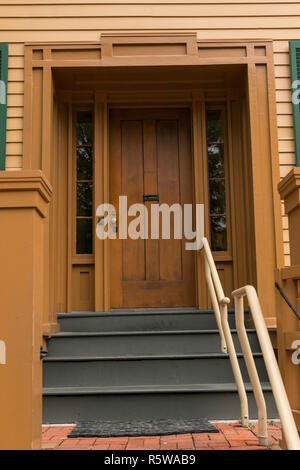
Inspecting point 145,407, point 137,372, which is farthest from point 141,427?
point 137,372

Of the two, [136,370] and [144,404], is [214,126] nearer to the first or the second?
[136,370]

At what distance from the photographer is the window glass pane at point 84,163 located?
560 centimetres

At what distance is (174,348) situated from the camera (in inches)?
177

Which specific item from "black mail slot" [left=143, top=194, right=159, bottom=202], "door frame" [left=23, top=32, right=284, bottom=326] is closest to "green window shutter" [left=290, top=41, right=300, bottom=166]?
"door frame" [left=23, top=32, right=284, bottom=326]

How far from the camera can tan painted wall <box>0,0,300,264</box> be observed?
17.2 feet

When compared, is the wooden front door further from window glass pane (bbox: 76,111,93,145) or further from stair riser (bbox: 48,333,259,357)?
stair riser (bbox: 48,333,259,357)

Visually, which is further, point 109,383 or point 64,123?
point 64,123

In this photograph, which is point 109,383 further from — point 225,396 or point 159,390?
point 225,396

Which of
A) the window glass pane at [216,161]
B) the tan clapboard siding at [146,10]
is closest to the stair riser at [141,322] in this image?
the window glass pane at [216,161]

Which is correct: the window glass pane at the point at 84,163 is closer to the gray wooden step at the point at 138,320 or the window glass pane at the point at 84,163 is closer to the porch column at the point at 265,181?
the gray wooden step at the point at 138,320

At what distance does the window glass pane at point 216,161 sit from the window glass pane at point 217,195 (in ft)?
0.24

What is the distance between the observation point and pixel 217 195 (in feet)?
18.4
